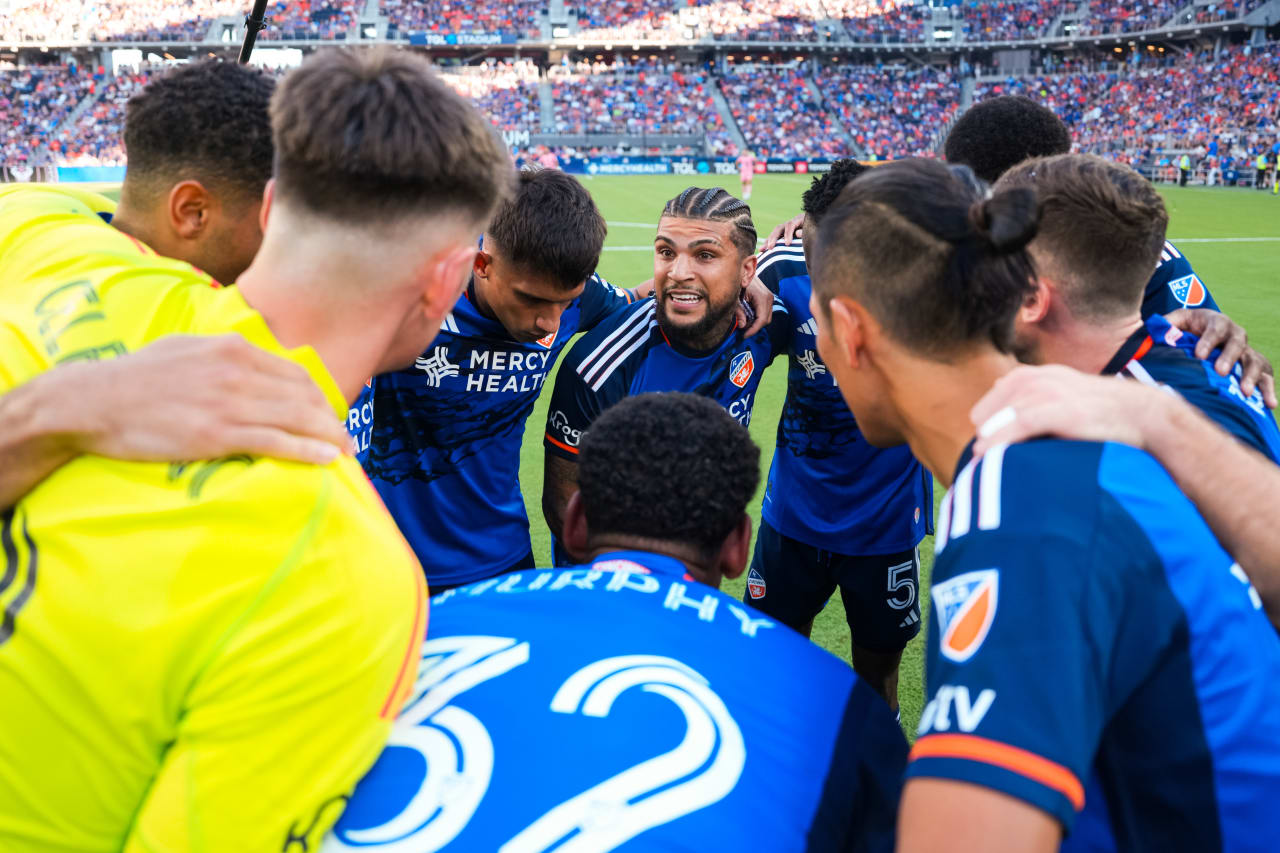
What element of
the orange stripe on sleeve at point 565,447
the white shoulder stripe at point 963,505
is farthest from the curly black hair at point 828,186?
the white shoulder stripe at point 963,505

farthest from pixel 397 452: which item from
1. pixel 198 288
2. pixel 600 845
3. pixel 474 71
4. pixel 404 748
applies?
pixel 474 71

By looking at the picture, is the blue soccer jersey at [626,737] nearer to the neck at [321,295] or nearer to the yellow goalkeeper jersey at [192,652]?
the yellow goalkeeper jersey at [192,652]

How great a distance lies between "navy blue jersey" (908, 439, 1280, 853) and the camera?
1.34m

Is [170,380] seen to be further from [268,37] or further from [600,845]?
[268,37]

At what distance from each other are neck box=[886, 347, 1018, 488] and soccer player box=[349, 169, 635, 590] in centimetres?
178

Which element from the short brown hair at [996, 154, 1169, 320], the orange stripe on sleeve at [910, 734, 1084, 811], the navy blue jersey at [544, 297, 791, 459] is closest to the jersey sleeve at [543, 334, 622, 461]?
the navy blue jersey at [544, 297, 791, 459]

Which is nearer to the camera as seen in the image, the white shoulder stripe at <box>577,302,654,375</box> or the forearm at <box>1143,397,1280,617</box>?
the forearm at <box>1143,397,1280,617</box>

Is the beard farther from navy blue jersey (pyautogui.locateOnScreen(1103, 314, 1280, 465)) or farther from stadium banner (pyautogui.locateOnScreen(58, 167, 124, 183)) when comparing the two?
stadium banner (pyautogui.locateOnScreen(58, 167, 124, 183))

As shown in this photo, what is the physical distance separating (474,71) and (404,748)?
189 feet

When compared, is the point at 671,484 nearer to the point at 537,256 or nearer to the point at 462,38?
the point at 537,256

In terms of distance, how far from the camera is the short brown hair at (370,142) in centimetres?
173

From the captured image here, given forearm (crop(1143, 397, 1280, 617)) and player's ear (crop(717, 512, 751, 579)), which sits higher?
forearm (crop(1143, 397, 1280, 617))

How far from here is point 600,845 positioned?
1.49m

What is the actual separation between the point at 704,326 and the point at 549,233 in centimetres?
85
